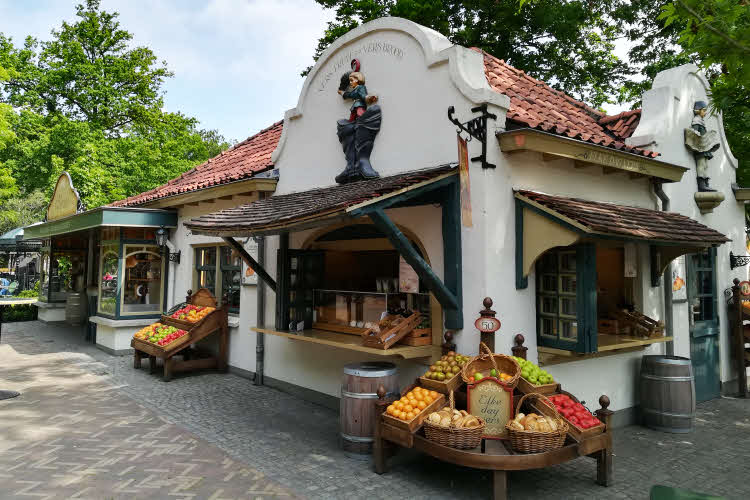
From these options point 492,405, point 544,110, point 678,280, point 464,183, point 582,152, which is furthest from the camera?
point 678,280

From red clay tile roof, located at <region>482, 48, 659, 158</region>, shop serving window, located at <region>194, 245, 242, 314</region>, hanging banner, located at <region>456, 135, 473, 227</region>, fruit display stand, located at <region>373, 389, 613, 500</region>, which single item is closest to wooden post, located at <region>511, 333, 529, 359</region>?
fruit display stand, located at <region>373, 389, 613, 500</region>

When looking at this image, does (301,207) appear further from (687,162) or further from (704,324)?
(704,324)

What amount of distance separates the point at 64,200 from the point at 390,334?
11.9 m

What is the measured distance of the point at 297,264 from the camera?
720 cm

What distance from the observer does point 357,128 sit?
660 cm

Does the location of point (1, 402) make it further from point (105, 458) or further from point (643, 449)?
point (643, 449)

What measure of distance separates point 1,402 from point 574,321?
815cm

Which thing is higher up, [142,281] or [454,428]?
[142,281]

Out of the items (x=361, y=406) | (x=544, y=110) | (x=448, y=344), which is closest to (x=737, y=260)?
(x=544, y=110)

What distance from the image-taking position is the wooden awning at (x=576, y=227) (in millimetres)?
4727

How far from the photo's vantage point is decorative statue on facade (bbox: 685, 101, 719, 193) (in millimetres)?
7676

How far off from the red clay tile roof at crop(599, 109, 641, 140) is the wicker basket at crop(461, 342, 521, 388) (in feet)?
16.1

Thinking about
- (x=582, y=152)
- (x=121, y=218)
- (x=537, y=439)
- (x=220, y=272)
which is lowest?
(x=537, y=439)

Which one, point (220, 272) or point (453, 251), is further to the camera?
point (220, 272)
